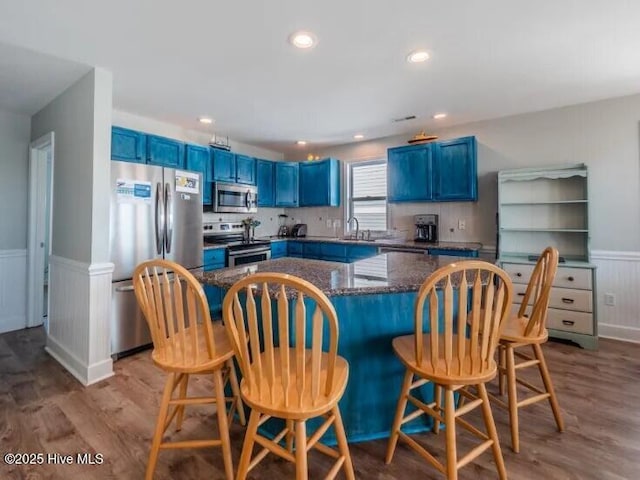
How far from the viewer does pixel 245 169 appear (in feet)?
15.7

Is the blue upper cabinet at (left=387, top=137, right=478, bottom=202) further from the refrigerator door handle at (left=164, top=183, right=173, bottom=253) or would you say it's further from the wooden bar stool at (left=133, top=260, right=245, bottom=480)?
the wooden bar stool at (left=133, top=260, right=245, bottom=480)

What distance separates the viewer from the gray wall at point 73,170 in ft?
8.30

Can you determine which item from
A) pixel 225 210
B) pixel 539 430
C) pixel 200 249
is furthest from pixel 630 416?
pixel 225 210

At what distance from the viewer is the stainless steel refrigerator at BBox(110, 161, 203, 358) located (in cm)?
281

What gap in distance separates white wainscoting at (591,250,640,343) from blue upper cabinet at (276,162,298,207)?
3982 millimetres

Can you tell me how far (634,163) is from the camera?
3.22m

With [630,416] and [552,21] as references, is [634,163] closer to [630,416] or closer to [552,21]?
[552,21]

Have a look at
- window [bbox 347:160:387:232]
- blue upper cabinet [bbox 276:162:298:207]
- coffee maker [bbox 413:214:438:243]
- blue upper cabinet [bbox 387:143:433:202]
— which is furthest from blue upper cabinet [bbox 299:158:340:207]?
coffee maker [bbox 413:214:438:243]

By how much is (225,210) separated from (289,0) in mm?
3016

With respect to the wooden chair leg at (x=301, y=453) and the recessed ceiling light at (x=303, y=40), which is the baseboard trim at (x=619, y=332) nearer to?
the wooden chair leg at (x=301, y=453)

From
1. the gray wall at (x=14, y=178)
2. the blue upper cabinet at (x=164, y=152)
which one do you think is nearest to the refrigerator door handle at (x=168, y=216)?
the blue upper cabinet at (x=164, y=152)

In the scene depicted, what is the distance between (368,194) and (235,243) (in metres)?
Answer: 2.18

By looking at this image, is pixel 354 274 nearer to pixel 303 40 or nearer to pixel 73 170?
pixel 303 40

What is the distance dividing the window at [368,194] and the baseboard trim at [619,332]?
273 centimetres
